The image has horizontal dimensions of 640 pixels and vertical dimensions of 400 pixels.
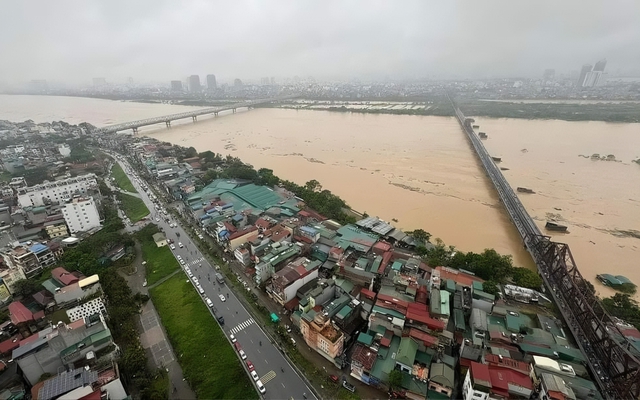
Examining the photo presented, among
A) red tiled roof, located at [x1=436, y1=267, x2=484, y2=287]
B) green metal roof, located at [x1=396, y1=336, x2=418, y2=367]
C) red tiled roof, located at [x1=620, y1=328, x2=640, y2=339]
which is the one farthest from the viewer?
red tiled roof, located at [x1=436, y1=267, x2=484, y2=287]

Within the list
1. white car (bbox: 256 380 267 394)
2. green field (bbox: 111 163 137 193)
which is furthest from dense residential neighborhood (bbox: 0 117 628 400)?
green field (bbox: 111 163 137 193)

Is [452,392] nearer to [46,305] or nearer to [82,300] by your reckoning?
[82,300]

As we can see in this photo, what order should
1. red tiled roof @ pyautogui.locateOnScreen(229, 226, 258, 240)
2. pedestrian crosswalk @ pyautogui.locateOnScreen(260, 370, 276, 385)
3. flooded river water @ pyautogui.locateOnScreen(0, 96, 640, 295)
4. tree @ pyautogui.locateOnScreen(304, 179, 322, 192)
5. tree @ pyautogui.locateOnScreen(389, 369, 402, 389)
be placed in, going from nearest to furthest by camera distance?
1. tree @ pyautogui.locateOnScreen(389, 369, 402, 389)
2. pedestrian crosswalk @ pyautogui.locateOnScreen(260, 370, 276, 385)
3. red tiled roof @ pyautogui.locateOnScreen(229, 226, 258, 240)
4. flooded river water @ pyautogui.locateOnScreen(0, 96, 640, 295)
5. tree @ pyautogui.locateOnScreen(304, 179, 322, 192)

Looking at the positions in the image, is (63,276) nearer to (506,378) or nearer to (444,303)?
(444,303)

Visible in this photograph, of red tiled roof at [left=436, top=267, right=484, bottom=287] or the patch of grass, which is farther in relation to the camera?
red tiled roof at [left=436, top=267, right=484, bottom=287]

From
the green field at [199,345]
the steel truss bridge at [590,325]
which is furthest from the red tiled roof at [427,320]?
the green field at [199,345]

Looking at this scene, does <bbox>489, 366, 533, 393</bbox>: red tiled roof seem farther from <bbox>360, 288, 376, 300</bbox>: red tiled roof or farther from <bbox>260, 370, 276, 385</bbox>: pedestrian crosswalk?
<bbox>260, 370, 276, 385</bbox>: pedestrian crosswalk

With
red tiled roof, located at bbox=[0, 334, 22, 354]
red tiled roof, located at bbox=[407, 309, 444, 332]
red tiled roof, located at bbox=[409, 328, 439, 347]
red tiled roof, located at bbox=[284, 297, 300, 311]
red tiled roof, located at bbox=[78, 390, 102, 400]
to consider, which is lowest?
red tiled roof, located at bbox=[284, 297, 300, 311]

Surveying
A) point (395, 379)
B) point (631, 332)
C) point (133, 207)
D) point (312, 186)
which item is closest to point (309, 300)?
point (395, 379)
